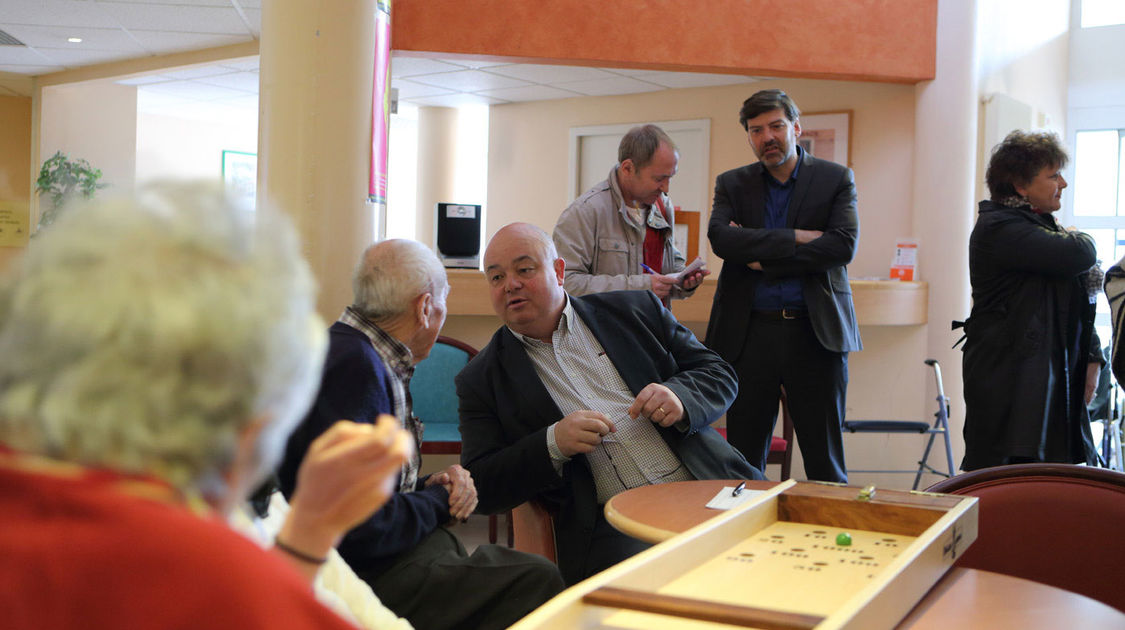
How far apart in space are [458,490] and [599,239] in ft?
5.54

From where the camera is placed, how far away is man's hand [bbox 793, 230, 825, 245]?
353 centimetres

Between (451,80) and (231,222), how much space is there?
25.2 ft

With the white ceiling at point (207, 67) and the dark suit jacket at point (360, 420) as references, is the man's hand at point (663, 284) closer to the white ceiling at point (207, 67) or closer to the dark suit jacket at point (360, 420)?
the dark suit jacket at point (360, 420)

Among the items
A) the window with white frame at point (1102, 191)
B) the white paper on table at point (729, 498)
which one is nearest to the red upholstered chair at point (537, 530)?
the white paper on table at point (729, 498)

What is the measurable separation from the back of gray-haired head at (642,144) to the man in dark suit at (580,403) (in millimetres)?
853

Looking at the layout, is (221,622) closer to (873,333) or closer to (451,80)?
(873,333)

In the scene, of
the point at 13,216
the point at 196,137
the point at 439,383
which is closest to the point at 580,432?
the point at 439,383

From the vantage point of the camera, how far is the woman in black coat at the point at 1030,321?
318 cm

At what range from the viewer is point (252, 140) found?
1182 centimetres

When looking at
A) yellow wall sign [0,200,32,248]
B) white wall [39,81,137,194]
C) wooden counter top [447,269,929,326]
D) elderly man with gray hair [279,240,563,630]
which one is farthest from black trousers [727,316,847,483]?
yellow wall sign [0,200,32,248]

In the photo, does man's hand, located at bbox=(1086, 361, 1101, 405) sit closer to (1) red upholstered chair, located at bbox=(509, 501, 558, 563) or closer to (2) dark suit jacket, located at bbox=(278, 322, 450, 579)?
(1) red upholstered chair, located at bbox=(509, 501, 558, 563)

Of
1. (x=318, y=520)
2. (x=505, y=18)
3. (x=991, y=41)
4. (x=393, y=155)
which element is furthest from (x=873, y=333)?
(x=393, y=155)

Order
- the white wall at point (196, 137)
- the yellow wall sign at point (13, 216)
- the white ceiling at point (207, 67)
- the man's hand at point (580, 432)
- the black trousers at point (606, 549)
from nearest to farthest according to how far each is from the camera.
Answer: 1. the man's hand at point (580, 432)
2. the black trousers at point (606, 549)
3. the white ceiling at point (207, 67)
4. the yellow wall sign at point (13, 216)
5. the white wall at point (196, 137)

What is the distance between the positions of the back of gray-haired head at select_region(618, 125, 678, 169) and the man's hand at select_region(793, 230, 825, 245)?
0.55 meters
